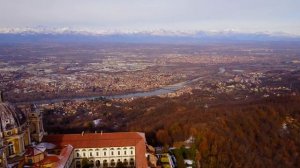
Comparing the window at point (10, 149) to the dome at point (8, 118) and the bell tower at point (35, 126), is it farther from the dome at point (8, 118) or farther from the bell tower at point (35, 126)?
the bell tower at point (35, 126)

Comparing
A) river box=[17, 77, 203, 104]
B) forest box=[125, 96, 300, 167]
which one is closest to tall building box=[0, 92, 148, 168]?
forest box=[125, 96, 300, 167]

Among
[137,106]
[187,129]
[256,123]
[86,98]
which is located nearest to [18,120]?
[187,129]

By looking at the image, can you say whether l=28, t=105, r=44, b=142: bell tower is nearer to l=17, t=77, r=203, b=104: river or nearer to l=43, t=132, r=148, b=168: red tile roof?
l=43, t=132, r=148, b=168: red tile roof

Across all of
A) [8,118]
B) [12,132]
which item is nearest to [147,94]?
[8,118]

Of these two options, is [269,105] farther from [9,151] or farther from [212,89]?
[9,151]

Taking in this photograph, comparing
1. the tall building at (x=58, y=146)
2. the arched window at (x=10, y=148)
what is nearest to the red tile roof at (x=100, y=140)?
the tall building at (x=58, y=146)
